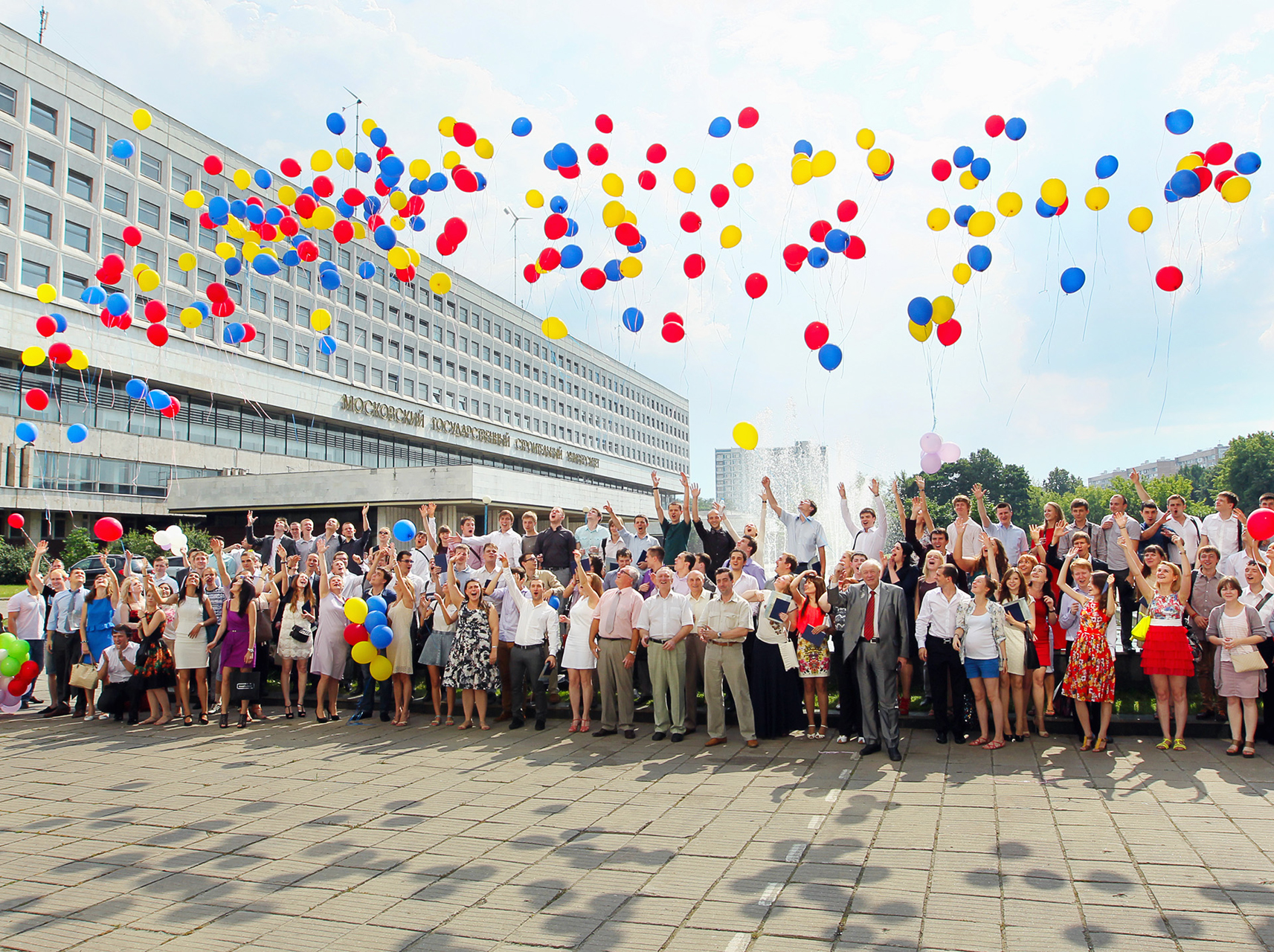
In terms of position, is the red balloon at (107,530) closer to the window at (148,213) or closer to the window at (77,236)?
the window at (77,236)

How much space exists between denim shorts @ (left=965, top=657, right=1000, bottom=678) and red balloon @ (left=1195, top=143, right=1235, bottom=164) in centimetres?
605

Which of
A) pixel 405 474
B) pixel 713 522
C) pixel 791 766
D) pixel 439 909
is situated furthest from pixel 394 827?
pixel 405 474

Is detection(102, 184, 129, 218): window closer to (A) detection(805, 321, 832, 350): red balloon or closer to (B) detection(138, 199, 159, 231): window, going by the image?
(B) detection(138, 199, 159, 231): window

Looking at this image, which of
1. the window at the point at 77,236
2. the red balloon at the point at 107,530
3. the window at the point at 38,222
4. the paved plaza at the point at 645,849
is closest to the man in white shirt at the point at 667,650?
the paved plaza at the point at 645,849

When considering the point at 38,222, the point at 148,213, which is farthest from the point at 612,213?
the point at 148,213

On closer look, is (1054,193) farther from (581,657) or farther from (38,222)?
(38,222)

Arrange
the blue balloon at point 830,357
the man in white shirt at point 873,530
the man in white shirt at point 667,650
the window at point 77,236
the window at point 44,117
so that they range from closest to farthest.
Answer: the man in white shirt at point 667,650 → the man in white shirt at point 873,530 → the blue balloon at point 830,357 → the window at point 44,117 → the window at point 77,236

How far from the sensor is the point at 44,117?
36.4 meters

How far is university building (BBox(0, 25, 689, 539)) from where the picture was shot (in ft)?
116

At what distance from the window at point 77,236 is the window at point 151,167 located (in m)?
4.47

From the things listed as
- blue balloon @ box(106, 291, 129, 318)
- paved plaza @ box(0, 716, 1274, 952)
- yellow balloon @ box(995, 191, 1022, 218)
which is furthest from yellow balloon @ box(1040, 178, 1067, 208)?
blue balloon @ box(106, 291, 129, 318)

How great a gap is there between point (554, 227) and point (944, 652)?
7.41m

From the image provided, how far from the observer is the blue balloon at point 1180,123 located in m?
9.40

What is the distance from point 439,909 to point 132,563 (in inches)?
365
